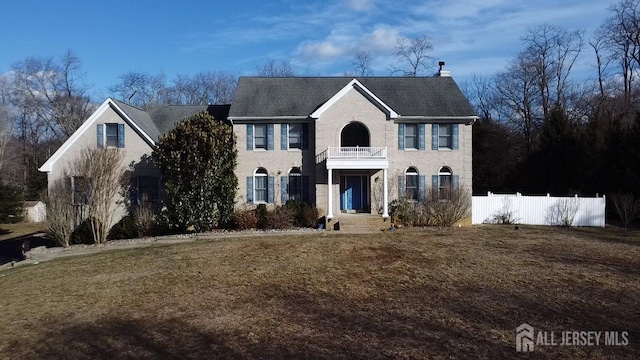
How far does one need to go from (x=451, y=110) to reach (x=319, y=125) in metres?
7.68

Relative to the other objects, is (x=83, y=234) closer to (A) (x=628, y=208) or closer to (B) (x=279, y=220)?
(B) (x=279, y=220)

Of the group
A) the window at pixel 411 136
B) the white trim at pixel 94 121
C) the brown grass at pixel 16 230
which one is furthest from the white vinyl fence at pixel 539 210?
the brown grass at pixel 16 230

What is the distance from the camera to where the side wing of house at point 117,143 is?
24.1m

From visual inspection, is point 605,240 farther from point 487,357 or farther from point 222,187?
point 222,187

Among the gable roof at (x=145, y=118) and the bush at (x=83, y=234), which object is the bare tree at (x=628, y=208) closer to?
the gable roof at (x=145, y=118)

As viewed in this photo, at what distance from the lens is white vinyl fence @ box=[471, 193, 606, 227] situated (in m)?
23.7

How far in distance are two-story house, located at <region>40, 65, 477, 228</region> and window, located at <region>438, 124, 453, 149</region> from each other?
55 millimetres

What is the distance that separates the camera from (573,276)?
12047mm

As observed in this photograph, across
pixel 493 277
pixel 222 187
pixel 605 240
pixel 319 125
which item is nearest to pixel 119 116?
pixel 222 187

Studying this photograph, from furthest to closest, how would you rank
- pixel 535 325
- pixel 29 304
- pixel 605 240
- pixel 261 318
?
pixel 605 240 → pixel 29 304 → pixel 261 318 → pixel 535 325

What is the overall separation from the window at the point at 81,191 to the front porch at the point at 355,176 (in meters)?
11.7

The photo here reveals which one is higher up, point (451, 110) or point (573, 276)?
point (451, 110)

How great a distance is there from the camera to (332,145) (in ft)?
81.1

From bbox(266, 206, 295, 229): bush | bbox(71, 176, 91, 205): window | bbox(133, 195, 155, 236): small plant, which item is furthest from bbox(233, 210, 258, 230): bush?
bbox(71, 176, 91, 205): window
